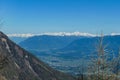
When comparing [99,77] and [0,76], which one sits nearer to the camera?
[99,77]

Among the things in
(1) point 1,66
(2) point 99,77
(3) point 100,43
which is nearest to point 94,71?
(2) point 99,77

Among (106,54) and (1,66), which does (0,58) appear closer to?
(1,66)

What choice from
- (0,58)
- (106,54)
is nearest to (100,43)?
(106,54)

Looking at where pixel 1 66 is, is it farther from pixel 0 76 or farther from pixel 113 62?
pixel 113 62

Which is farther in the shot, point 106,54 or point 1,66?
point 106,54

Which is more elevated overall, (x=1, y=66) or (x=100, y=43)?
(x=100, y=43)

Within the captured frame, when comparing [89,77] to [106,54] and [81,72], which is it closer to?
[81,72]

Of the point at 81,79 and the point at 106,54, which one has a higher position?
the point at 106,54
